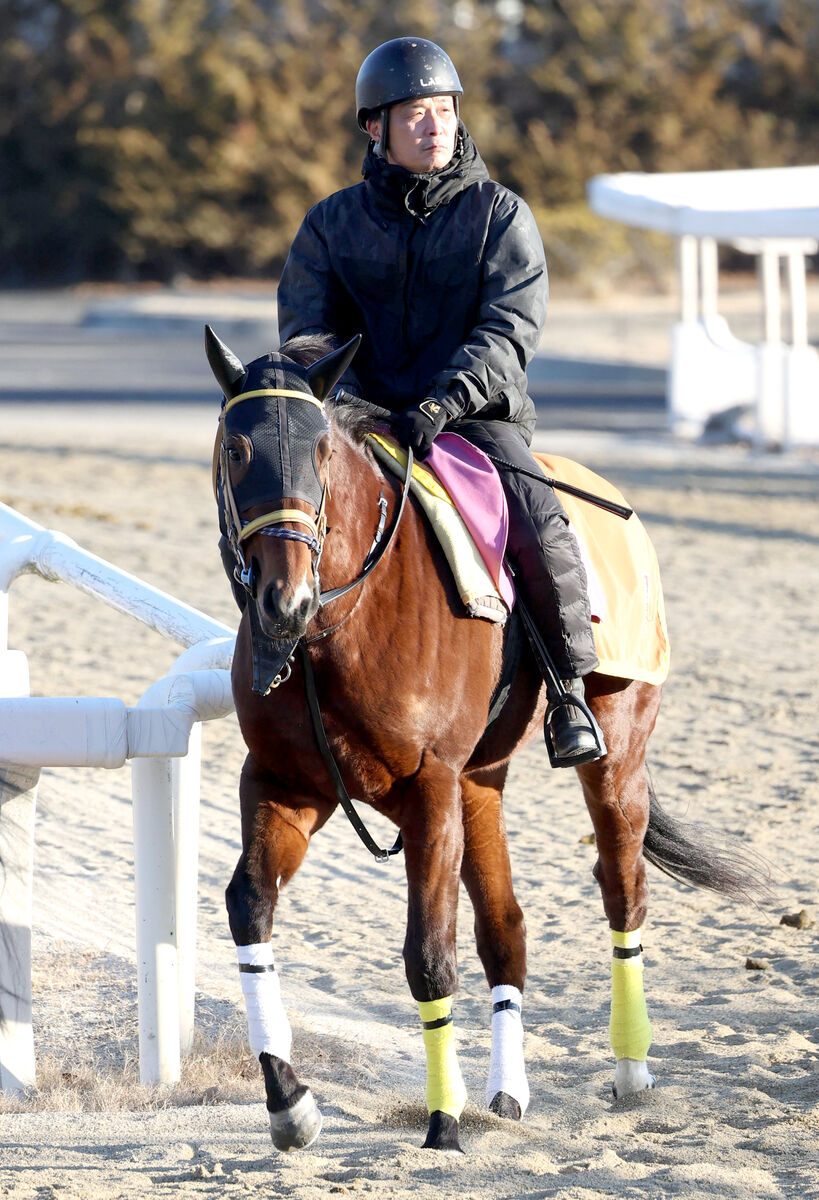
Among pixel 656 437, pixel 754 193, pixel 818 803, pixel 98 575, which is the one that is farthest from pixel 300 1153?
pixel 754 193

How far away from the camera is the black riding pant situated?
4.29 m

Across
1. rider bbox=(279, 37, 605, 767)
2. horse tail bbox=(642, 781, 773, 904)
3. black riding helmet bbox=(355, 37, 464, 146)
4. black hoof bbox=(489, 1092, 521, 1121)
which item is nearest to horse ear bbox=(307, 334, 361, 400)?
rider bbox=(279, 37, 605, 767)

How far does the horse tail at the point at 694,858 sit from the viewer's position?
17.5ft

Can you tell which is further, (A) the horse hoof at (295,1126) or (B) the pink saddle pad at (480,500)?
(B) the pink saddle pad at (480,500)

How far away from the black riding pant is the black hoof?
1.13 metres

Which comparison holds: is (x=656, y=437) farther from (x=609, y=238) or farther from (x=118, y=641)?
(x=609, y=238)

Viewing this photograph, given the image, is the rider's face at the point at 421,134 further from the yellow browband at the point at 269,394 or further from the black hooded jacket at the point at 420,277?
the yellow browband at the point at 269,394

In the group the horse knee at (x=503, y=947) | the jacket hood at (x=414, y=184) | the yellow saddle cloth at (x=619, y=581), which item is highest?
the jacket hood at (x=414, y=184)

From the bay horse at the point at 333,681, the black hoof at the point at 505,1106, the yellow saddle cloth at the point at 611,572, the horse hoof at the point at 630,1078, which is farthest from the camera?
the horse hoof at the point at 630,1078

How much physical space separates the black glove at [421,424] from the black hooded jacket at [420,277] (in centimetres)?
16

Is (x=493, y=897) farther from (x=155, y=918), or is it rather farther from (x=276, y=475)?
(x=276, y=475)

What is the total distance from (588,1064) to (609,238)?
3013cm

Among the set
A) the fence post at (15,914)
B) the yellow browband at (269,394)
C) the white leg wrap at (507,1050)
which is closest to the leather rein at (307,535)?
the yellow browband at (269,394)

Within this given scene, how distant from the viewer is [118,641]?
9727 millimetres
